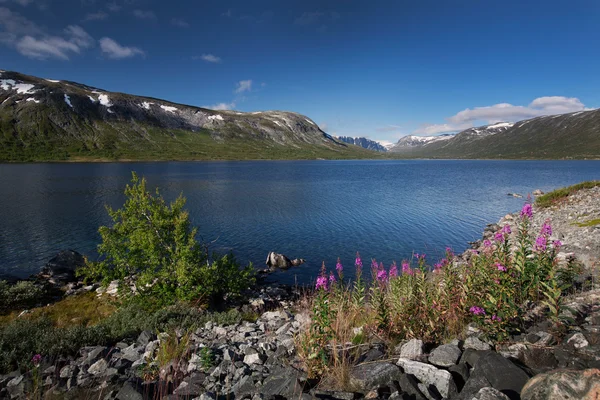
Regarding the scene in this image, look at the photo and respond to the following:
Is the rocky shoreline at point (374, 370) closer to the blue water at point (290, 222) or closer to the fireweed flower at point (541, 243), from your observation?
the fireweed flower at point (541, 243)

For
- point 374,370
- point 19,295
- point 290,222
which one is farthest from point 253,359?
point 290,222

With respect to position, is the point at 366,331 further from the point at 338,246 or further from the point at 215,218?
the point at 215,218

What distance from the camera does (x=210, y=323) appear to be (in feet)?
47.2

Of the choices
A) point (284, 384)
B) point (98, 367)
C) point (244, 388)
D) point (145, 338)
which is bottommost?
point (145, 338)

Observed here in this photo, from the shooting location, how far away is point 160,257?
741 inches

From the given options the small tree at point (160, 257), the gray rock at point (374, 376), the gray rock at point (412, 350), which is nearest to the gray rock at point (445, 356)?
the gray rock at point (412, 350)

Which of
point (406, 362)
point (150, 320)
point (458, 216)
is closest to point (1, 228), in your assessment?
point (150, 320)

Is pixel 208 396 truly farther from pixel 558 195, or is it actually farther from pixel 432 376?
pixel 558 195

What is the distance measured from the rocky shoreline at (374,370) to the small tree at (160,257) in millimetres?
6207

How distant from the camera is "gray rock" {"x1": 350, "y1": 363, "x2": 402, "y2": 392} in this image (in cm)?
611

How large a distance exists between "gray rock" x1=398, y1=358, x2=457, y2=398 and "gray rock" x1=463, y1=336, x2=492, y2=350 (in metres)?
1.37

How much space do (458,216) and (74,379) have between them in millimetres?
47173

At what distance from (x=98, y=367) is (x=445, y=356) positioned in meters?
9.71

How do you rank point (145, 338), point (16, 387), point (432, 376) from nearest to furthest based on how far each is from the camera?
1. point (432, 376)
2. point (16, 387)
3. point (145, 338)
